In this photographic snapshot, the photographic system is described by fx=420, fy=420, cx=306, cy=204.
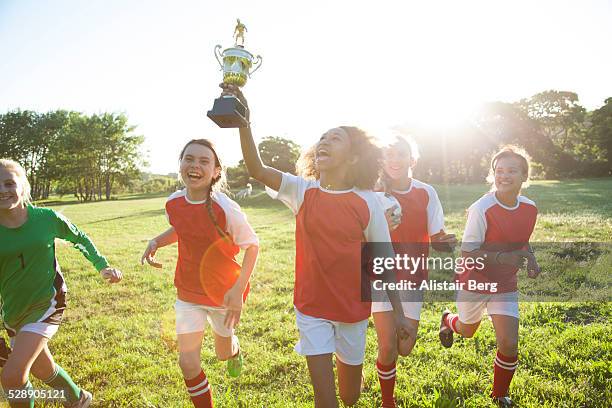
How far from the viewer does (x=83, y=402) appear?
3.76 m

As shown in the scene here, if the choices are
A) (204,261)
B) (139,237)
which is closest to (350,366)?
(204,261)

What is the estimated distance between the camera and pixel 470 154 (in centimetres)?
4484

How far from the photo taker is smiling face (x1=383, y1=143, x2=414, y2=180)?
4.21 m

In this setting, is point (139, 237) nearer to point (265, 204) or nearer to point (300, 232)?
point (300, 232)

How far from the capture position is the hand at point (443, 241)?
13.8 ft

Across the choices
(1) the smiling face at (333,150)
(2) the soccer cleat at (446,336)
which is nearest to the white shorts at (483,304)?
(2) the soccer cleat at (446,336)

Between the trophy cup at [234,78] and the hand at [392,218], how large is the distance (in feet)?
5.22

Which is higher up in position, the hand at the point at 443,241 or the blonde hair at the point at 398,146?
the blonde hair at the point at 398,146

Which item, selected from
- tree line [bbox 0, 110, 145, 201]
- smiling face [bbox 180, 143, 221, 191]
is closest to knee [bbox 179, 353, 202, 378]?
smiling face [bbox 180, 143, 221, 191]

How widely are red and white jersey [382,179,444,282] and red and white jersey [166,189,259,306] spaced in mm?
1508

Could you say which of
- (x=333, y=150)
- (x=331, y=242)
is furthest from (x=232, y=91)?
(x=331, y=242)

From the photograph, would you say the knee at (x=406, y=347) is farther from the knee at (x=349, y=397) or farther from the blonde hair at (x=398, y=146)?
the blonde hair at (x=398, y=146)

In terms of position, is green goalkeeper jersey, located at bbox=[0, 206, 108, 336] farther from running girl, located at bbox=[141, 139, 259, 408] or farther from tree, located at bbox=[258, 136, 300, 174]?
tree, located at bbox=[258, 136, 300, 174]

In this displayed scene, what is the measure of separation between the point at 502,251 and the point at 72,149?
2489 inches
